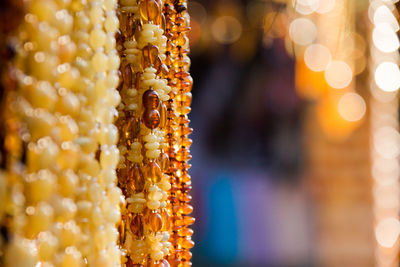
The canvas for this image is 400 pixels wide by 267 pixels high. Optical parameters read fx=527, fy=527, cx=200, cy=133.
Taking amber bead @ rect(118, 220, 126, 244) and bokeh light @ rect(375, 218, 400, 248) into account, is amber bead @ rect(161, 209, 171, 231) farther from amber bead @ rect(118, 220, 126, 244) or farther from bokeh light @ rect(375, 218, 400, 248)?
bokeh light @ rect(375, 218, 400, 248)

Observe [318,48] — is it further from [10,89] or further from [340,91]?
[10,89]

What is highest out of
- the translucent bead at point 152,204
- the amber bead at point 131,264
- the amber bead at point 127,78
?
the amber bead at point 127,78

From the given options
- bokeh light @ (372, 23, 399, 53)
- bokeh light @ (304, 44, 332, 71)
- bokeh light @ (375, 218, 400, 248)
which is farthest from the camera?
bokeh light @ (304, 44, 332, 71)

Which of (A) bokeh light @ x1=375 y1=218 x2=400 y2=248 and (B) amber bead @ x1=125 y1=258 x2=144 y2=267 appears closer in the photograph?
(B) amber bead @ x1=125 y1=258 x2=144 y2=267

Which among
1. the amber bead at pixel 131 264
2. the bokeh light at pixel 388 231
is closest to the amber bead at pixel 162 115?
the amber bead at pixel 131 264

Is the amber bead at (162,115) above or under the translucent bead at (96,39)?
under

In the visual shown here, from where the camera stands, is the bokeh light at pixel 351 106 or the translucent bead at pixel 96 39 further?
the bokeh light at pixel 351 106

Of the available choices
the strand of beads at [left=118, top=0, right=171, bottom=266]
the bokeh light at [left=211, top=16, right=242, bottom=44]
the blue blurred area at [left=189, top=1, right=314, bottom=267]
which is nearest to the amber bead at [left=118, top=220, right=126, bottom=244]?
the strand of beads at [left=118, top=0, right=171, bottom=266]

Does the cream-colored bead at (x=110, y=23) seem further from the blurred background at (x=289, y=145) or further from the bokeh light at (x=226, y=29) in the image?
the bokeh light at (x=226, y=29)
